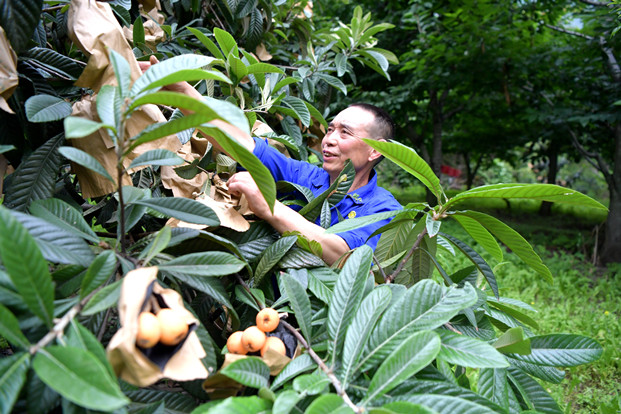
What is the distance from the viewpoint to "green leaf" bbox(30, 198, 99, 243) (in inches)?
24.4

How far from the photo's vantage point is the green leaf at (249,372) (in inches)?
A: 21.5

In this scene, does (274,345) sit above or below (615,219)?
above

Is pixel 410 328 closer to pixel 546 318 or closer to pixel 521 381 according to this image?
pixel 521 381

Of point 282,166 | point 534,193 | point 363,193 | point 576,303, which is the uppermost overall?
point 534,193

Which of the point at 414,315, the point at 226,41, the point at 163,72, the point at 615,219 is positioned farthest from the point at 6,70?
the point at 615,219

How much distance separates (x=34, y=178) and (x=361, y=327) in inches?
23.7

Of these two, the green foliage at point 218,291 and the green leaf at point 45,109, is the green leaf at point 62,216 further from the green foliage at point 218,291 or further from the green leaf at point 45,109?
the green leaf at point 45,109

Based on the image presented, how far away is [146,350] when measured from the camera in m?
0.47

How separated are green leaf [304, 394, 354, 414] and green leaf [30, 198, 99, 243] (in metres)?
0.38

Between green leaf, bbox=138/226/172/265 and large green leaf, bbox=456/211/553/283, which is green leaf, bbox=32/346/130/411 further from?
large green leaf, bbox=456/211/553/283

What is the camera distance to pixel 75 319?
50cm

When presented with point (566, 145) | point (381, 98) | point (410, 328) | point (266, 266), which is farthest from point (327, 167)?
point (566, 145)

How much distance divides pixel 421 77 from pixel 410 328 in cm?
468

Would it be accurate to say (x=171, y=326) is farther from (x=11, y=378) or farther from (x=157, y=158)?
Result: (x=157, y=158)
